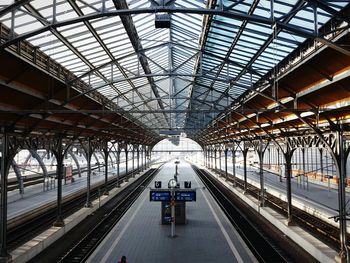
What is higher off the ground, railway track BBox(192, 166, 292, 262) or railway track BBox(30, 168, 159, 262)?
railway track BBox(30, 168, 159, 262)

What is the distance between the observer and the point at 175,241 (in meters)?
15.7

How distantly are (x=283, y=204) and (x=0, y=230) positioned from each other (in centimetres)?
2055

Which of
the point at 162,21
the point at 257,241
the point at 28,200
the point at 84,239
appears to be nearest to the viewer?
the point at 162,21

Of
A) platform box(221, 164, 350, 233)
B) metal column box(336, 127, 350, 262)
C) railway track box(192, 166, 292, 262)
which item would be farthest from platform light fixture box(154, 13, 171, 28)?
platform box(221, 164, 350, 233)

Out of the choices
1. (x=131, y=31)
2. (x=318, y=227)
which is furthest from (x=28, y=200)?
(x=318, y=227)

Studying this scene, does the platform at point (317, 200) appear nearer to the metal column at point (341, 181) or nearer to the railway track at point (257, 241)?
the railway track at point (257, 241)

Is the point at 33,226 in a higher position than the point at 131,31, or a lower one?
lower

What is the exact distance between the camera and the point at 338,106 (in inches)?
494

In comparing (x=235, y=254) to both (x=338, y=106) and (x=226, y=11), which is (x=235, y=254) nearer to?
(x=338, y=106)

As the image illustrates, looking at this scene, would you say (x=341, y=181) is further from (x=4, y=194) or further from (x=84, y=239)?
(x=4, y=194)

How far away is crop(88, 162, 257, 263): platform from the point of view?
1360cm

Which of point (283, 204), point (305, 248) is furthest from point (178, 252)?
point (283, 204)

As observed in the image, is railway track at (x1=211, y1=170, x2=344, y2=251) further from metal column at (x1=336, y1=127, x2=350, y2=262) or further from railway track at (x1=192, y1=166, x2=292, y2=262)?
metal column at (x1=336, y1=127, x2=350, y2=262)

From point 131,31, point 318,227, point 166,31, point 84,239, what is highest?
point 166,31
